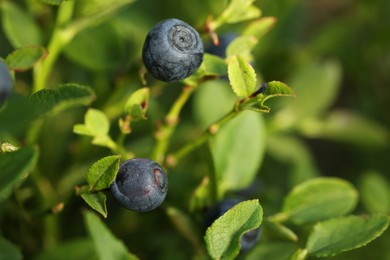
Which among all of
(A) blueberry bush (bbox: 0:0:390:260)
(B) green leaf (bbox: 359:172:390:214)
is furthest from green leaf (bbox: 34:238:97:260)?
(B) green leaf (bbox: 359:172:390:214)

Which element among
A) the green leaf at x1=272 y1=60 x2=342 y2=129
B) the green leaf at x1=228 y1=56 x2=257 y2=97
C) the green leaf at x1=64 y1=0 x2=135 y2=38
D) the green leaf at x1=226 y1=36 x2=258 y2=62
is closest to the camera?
the green leaf at x1=228 y1=56 x2=257 y2=97

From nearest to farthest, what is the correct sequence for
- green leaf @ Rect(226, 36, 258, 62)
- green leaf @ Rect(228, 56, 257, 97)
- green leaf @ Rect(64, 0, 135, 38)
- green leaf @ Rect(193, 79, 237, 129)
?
green leaf @ Rect(228, 56, 257, 97) → green leaf @ Rect(226, 36, 258, 62) → green leaf @ Rect(64, 0, 135, 38) → green leaf @ Rect(193, 79, 237, 129)

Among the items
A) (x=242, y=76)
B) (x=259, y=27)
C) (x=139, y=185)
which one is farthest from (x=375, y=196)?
(x=139, y=185)

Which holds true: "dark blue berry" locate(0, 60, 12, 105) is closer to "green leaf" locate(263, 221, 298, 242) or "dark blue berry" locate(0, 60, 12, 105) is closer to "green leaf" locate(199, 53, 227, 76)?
"green leaf" locate(199, 53, 227, 76)

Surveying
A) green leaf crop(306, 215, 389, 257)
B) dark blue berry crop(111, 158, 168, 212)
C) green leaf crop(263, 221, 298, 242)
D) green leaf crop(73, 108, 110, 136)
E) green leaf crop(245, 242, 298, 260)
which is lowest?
green leaf crop(245, 242, 298, 260)

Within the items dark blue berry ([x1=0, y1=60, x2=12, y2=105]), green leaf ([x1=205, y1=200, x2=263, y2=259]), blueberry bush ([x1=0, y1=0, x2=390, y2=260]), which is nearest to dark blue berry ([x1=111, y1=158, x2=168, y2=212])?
blueberry bush ([x1=0, y1=0, x2=390, y2=260])

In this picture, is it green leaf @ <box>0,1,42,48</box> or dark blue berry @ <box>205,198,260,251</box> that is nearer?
dark blue berry @ <box>205,198,260,251</box>

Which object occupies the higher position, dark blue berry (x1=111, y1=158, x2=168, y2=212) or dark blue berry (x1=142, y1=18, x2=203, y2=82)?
dark blue berry (x1=142, y1=18, x2=203, y2=82)

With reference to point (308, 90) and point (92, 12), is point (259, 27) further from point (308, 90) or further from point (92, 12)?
point (308, 90)
